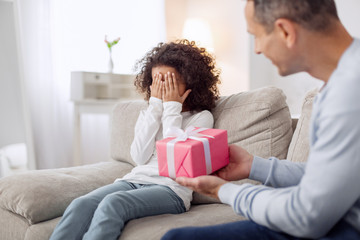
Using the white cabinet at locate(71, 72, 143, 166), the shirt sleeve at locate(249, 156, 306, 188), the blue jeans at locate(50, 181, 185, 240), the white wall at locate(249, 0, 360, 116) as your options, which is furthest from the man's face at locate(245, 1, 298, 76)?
the white cabinet at locate(71, 72, 143, 166)

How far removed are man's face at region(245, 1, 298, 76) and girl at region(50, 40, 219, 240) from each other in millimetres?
693

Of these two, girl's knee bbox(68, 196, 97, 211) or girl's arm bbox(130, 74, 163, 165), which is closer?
girl's knee bbox(68, 196, 97, 211)

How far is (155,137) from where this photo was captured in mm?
1602

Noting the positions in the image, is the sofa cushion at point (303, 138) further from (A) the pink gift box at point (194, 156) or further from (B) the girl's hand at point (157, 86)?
(B) the girl's hand at point (157, 86)

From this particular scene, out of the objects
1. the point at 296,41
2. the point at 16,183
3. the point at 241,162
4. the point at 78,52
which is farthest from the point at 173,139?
the point at 78,52

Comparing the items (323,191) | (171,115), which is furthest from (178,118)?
(323,191)

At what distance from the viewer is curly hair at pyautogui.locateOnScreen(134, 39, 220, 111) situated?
5.29ft

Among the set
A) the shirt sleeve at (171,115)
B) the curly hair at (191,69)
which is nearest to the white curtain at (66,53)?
the curly hair at (191,69)

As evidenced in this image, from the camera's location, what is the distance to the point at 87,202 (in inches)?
52.5

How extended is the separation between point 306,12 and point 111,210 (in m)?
0.81

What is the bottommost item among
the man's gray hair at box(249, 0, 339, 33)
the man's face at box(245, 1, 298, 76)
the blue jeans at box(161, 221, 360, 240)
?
the blue jeans at box(161, 221, 360, 240)

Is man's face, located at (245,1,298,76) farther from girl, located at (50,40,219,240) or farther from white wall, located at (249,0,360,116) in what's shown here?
white wall, located at (249,0,360,116)

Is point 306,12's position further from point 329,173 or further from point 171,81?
point 171,81

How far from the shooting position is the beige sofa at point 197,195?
1392mm
